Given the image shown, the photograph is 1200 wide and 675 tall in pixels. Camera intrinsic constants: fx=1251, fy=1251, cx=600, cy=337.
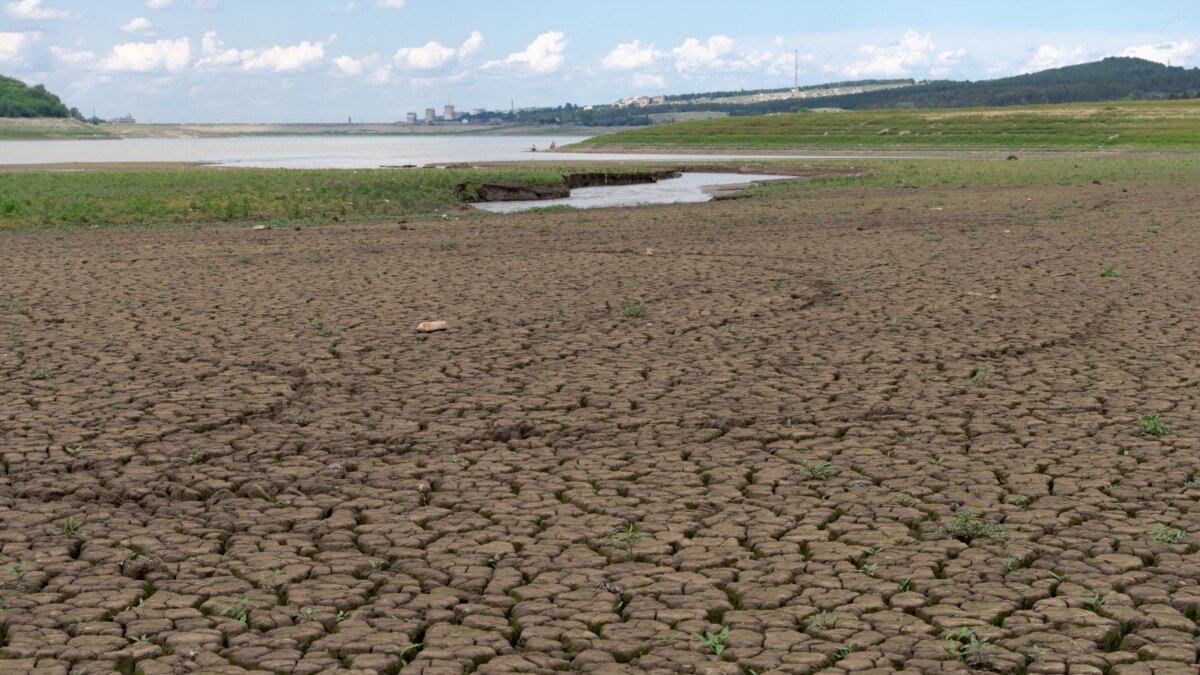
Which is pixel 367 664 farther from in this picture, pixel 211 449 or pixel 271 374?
pixel 271 374

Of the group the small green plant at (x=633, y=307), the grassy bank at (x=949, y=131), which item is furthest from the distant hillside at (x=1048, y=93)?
the small green plant at (x=633, y=307)

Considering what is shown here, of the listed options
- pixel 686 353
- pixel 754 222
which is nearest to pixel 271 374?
pixel 686 353

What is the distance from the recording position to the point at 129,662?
5.06m

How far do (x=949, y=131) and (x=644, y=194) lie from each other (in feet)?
169

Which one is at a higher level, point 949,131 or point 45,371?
point 949,131

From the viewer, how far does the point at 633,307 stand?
13383mm

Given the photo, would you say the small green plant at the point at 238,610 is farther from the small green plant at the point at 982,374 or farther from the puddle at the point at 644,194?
the puddle at the point at 644,194

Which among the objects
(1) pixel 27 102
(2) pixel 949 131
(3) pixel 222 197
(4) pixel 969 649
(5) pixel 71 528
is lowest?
(4) pixel 969 649

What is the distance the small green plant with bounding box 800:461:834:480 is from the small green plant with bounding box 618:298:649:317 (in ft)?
17.9

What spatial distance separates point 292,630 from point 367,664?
508 millimetres

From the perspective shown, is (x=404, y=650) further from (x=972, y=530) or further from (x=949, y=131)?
(x=949, y=131)

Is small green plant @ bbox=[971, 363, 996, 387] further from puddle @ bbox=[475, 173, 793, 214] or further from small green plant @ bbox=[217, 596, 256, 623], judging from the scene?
puddle @ bbox=[475, 173, 793, 214]

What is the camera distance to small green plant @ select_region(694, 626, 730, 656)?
5.19 meters

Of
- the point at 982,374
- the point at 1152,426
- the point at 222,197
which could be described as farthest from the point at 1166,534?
the point at 222,197
